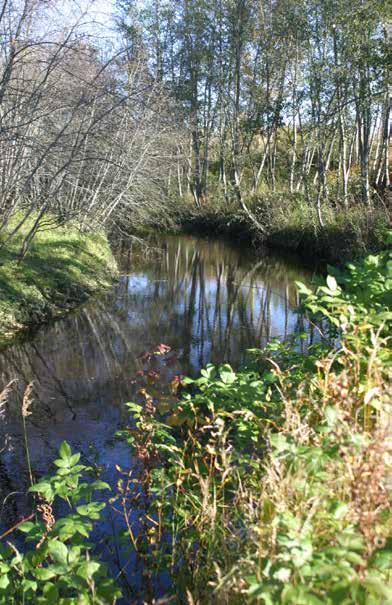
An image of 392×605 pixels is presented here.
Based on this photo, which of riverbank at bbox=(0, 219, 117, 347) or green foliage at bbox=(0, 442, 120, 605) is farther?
riverbank at bbox=(0, 219, 117, 347)

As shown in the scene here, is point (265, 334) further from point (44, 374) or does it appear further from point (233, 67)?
point (233, 67)

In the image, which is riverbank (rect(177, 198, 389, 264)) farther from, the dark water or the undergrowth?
the undergrowth

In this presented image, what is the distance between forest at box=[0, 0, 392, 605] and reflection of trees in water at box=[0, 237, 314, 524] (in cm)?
6

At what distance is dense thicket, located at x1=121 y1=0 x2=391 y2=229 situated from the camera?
18359 millimetres

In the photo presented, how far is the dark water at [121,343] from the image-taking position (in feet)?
20.0

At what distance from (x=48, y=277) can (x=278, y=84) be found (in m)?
18.4

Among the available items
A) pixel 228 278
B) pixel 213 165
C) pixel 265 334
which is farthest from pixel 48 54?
pixel 213 165

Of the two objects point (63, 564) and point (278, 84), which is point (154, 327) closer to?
point (63, 564)

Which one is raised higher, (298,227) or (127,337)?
(298,227)

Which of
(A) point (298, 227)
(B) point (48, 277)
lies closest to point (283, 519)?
(B) point (48, 277)

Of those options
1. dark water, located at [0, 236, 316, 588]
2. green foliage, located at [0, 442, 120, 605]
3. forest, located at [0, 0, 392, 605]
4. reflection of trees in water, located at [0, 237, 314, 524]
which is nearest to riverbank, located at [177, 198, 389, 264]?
forest, located at [0, 0, 392, 605]

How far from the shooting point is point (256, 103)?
26453 mm

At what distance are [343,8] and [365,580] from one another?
65.7 ft

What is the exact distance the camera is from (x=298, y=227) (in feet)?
67.6
